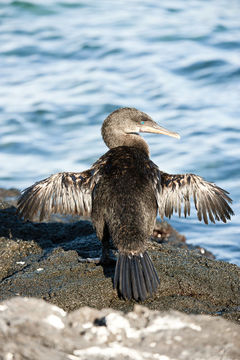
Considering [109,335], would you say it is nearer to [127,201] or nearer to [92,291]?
[92,291]

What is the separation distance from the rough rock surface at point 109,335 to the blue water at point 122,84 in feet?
16.5

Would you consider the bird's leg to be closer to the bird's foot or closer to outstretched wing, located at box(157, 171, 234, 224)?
the bird's foot

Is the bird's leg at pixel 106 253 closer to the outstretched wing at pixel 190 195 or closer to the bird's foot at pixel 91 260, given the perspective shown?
the bird's foot at pixel 91 260

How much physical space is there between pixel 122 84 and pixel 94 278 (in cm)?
1006

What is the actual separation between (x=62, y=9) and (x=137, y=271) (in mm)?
16316

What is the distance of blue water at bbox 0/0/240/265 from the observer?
11258 millimetres

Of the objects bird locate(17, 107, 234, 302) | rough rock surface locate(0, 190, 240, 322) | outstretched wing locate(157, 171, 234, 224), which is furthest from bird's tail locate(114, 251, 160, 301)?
outstretched wing locate(157, 171, 234, 224)

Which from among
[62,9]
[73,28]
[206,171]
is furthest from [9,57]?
[206,171]

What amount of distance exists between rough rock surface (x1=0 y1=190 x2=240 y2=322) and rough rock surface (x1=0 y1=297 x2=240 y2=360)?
1.15 meters

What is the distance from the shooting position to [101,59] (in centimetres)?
1581

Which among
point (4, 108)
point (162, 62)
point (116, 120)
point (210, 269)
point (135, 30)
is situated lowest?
point (210, 269)

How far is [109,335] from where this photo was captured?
304 centimetres

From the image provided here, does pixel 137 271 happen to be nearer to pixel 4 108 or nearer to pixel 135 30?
pixel 4 108

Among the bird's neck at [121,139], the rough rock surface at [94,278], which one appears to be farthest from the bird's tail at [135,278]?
the bird's neck at [121,139]
